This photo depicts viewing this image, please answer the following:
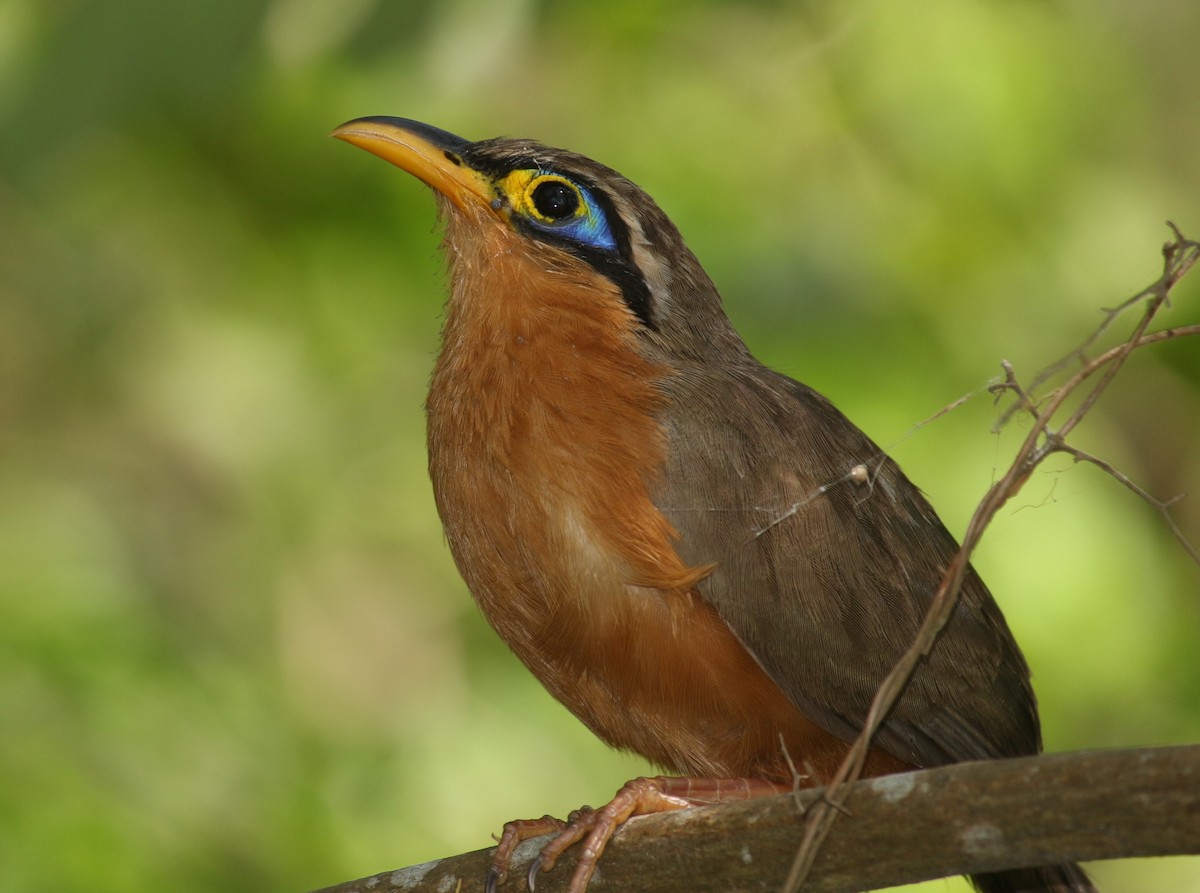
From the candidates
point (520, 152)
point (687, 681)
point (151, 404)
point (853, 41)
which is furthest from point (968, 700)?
point (151, 404)

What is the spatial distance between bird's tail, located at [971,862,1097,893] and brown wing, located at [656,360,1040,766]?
0.38 m

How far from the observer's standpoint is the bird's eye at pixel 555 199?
5102 millimetres

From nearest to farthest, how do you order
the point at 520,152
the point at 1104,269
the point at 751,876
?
the point at 751,876, the point at 520,152, the point at 1104,269

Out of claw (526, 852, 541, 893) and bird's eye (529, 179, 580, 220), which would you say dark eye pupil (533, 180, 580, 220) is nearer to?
bird's eye (529, 179, 580, 220)

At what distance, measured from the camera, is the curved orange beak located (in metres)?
5.12

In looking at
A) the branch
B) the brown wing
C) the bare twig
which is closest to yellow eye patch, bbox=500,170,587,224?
the brown wing

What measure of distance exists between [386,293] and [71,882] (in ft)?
11.3

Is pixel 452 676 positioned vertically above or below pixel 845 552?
above

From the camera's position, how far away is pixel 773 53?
7.88 m

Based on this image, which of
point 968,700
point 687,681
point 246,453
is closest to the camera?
point 687,681

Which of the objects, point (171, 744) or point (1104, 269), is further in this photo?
point (1104, 269)

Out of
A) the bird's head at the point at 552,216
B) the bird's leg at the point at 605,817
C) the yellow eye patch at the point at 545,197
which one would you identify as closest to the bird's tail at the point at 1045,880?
the bird's leg at the point at 605,817

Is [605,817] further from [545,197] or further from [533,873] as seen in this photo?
[545,197]

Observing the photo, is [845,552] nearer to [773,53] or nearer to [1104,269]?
[1104,269]
